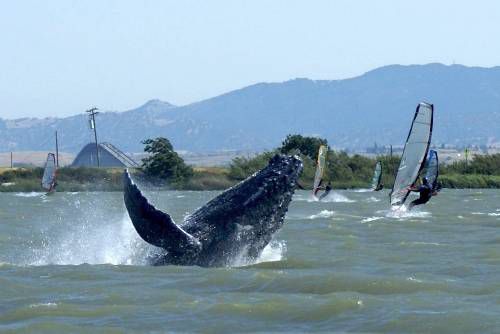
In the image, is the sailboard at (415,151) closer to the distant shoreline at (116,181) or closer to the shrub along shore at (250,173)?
the distant shoreline at (116,181)

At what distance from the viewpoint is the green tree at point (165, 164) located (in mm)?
93400

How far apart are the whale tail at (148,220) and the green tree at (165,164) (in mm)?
80854

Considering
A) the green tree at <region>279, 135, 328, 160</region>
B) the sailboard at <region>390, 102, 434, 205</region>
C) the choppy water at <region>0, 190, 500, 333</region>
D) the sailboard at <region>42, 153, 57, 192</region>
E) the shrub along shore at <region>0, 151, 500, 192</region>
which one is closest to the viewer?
the choppy water at <region>0, 190, 500, 333</region>

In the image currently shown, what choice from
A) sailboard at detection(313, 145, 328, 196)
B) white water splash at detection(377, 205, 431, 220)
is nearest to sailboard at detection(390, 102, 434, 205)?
white water splash at detection(377, 205, 431, 220)

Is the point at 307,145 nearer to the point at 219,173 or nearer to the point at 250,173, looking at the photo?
the point at 219,173

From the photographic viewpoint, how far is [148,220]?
1081 centimetres

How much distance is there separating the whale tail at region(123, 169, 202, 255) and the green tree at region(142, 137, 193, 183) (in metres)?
80.9

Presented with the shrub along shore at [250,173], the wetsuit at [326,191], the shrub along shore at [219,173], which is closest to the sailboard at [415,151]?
the wetsuit at [326,191]

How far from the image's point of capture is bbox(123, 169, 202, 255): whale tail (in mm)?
10727

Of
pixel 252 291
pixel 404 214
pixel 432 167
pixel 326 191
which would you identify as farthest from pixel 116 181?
pixel 252 291

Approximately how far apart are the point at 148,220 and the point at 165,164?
83.7 metres

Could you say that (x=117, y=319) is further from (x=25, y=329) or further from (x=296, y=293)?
(x=296, y=293)

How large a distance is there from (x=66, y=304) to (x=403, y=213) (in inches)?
1004

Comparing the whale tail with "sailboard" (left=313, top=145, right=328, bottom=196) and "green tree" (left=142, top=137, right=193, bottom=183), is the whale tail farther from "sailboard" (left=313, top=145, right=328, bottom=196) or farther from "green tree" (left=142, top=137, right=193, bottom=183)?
"green tree" (left=142, top=137, right=193, bottom=183)
